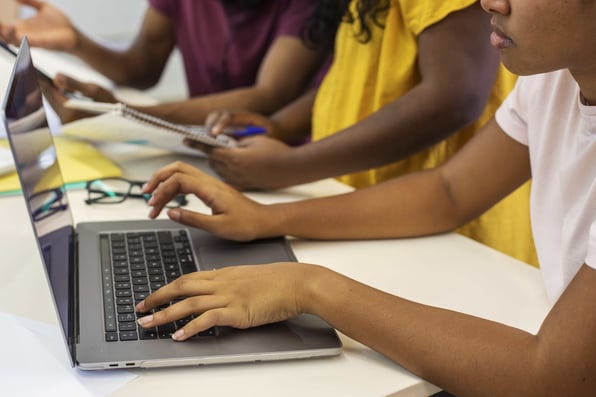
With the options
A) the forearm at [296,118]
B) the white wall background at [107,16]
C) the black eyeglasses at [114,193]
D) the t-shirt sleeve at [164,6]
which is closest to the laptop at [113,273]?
the black eyeglasses at [114,193]

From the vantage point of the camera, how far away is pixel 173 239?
3.18 ft

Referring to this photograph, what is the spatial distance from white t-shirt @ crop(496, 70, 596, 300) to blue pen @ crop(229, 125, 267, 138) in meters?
0.49

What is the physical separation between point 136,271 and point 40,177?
6.3 inches

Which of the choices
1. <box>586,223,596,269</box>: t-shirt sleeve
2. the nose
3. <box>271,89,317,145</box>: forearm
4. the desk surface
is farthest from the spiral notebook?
<box>586,223,596,269</box>: t-shirt sleeve

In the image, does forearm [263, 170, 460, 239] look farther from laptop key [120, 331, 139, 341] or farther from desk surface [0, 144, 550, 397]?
laptop key [120, 331, 139, 341]

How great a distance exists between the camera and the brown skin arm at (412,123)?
1.13 meters

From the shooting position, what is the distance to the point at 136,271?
873 mm

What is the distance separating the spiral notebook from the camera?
1159mm

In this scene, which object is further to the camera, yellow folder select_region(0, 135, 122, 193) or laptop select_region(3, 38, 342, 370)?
yellow folder select_region(0, 135, 122, 193)

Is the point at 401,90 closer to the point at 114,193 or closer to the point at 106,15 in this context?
the point at 114,193

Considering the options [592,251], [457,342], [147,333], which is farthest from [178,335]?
[592,251]

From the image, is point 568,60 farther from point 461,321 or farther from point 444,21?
point 444,21

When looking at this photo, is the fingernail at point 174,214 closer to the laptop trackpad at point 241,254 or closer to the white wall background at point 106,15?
the laptop trackpad at point 241,254

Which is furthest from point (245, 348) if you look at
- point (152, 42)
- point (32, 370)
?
point (152, 42)
